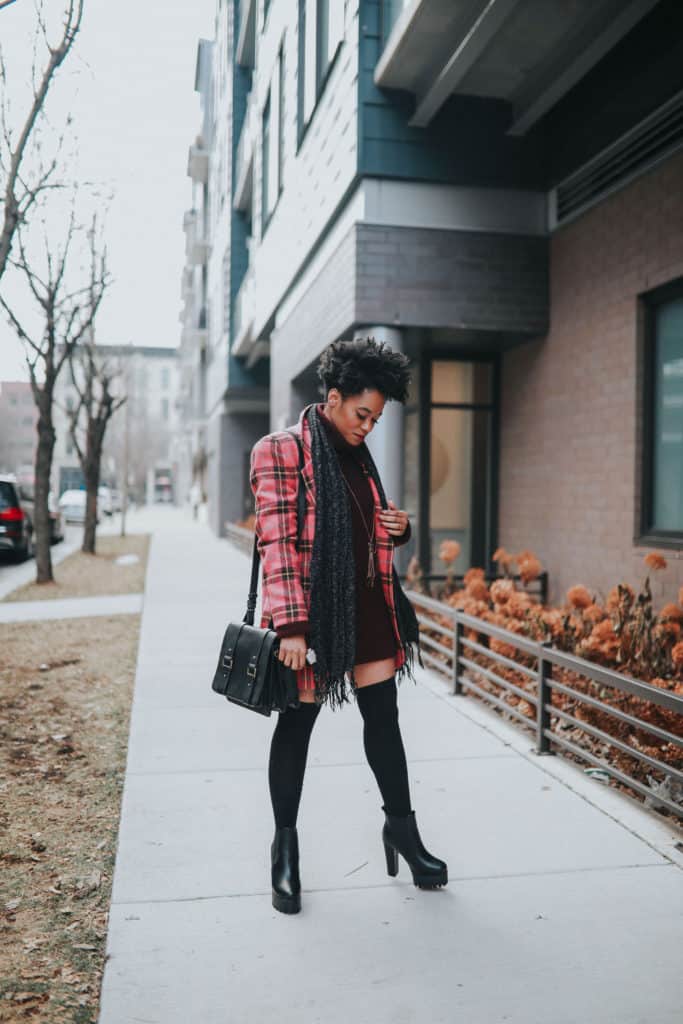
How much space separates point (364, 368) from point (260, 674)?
106 cm

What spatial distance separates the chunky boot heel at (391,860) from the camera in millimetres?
3434

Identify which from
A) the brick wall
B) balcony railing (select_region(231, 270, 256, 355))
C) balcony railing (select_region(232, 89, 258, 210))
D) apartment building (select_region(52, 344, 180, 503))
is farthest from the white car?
the brick wall

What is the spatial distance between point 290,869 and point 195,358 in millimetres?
39435

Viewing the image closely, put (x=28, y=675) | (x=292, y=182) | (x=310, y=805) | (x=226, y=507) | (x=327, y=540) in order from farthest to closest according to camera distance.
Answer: (x=226, y=507), (x=292, y=182), (x=28, y=675), (x=310, y=805), (x=327, y=540)

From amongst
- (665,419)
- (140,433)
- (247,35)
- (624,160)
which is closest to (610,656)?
(665,419)

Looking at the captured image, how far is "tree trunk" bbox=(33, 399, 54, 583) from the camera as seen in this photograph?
14523 millimetres

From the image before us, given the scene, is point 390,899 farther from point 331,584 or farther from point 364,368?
point 364,368

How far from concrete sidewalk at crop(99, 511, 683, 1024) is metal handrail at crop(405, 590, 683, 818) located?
0.14 meters

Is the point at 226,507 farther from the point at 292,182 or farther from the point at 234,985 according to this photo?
the point at 234,985

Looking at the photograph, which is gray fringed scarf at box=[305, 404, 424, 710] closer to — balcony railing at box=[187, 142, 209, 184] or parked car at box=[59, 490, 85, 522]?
balcony railing at box=[187, 142, 209, 184]

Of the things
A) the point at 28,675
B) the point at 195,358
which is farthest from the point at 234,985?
the point at 195,358

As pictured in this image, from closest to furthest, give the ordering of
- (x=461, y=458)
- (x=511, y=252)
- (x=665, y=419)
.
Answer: (x=665, y=419)
(x=511, y=252)
(x=461, y=458)

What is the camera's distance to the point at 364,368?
3.22 meters

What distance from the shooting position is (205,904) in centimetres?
327
